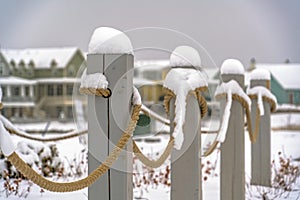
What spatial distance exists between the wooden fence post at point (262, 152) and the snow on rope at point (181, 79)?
158 cm

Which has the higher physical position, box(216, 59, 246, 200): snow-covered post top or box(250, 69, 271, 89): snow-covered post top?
box(250, 69, 271, 89): snow-covered post top

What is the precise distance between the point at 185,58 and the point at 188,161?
0.43 metres

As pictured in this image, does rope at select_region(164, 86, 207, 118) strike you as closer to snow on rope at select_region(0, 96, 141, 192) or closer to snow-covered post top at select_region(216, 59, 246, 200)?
snow on rope at select_region(0, 96, 141, 192)

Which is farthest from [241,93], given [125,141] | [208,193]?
[125,141]

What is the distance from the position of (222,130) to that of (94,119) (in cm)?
100

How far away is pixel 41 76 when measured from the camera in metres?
19.1

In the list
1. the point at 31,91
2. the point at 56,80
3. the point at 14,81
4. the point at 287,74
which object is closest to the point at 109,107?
the point at 14,81

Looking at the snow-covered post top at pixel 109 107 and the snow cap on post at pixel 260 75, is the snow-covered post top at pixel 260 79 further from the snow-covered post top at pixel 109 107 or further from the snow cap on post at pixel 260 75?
the snow-covered post top at pixel 109 107

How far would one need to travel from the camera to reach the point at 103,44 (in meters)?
1.35

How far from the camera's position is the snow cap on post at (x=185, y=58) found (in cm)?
174

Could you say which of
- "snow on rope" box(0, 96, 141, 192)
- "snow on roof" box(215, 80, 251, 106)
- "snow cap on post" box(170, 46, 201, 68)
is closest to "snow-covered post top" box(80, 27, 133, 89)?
"snow on rope" box(0, 96, 141, 192)

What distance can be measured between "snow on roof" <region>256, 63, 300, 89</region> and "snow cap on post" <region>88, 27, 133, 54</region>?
18.1 m

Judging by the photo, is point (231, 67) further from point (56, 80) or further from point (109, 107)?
point (56, 80)

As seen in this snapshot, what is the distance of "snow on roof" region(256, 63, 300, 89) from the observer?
19.4m
